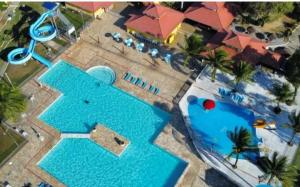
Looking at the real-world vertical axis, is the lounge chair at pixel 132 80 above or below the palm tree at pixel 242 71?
below

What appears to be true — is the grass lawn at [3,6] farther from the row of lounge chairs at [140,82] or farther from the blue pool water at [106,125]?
the row of lounge chairs at [140,82]

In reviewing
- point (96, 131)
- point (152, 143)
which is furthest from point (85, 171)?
point (152, 143)

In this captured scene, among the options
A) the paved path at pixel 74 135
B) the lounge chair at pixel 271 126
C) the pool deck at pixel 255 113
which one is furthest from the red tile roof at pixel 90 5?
the lounge chair at pixel 271 126

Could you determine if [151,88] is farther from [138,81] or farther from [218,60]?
[218,60]

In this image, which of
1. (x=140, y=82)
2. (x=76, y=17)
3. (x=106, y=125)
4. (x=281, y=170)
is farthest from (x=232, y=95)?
(x=76, y=17)

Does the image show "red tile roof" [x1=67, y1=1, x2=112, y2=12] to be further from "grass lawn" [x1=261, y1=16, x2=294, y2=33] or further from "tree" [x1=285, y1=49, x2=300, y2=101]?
"tree" [x1=285, y1=49, x2=300, y2=101]

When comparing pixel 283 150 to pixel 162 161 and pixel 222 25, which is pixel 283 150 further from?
pixel 222 25
